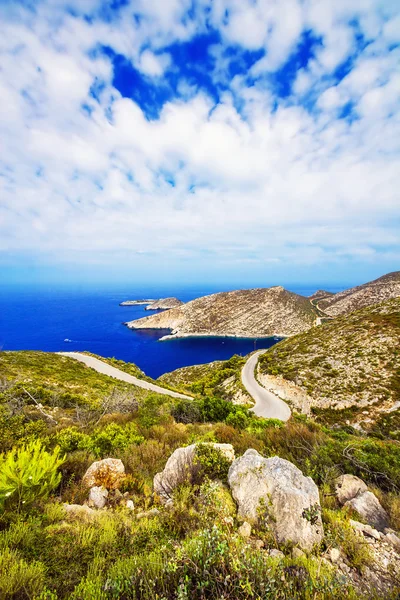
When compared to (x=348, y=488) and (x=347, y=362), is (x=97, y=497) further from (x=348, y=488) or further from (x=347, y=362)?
(x=347, y=362)

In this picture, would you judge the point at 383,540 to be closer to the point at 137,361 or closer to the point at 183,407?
the point at 183,407

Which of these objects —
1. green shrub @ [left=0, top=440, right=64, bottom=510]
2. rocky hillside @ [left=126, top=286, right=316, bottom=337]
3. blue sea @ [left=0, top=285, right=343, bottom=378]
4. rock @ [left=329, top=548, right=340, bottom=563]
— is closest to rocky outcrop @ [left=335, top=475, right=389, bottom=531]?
rock @ [left=329, top=548, right=340, bottom=563]

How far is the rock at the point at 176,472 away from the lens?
4715 mm

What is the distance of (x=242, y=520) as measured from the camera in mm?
3779

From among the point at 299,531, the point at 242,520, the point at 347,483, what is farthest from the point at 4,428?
the point at 347,483

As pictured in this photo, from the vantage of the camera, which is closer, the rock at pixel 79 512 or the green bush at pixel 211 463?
the rock at pixel 79 512

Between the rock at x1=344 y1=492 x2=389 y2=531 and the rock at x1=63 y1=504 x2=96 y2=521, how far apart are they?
4633mm

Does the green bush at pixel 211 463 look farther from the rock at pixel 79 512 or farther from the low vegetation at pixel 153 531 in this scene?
the rock at pixel 79 512

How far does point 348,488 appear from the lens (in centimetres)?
493

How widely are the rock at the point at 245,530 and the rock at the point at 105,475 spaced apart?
8.90ft

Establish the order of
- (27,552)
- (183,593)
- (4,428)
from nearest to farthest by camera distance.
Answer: (183,593), (27,552), (4,428)

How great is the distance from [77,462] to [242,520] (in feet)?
13.1

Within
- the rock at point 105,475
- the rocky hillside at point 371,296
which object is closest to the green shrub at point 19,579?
the rock at point 105,475

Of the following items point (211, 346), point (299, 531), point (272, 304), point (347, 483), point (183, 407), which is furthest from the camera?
point (272, 304)
